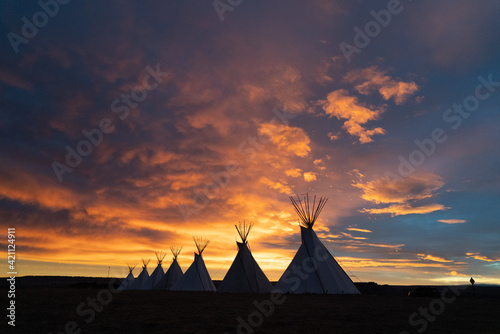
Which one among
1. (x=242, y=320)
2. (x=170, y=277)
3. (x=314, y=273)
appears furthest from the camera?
(x=170, y=277)

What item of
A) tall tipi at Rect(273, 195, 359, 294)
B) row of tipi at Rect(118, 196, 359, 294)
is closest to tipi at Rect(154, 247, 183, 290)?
row of tipi at Rect(118, 196, 359, 294)

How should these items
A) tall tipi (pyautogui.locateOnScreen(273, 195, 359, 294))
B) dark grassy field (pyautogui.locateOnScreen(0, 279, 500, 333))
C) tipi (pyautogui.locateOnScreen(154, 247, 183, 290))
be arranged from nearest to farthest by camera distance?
dark grassy field (pyautogui.locateOnScreen(0, 279, 500, 333)) → tall tipi (pyautogui.locateOnScreen(273, 195, 359, 294)) → tipi (pyautogui.locateOnScreen(154, 247, 183, 290))

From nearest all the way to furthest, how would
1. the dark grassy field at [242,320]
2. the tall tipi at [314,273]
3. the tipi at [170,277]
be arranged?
1. the dark grassy field at [242,320]
2. the tall tipi at [314,273]
3. the tipi at [170,277]

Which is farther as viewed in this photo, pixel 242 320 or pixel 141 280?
pixel 141 280

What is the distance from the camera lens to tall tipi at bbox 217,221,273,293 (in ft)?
71.4

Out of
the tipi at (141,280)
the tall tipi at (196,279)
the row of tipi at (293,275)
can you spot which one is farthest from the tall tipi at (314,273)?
the tipi at (141,280)

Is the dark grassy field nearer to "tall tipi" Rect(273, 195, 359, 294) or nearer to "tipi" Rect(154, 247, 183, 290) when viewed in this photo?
"tall tipi" Rect(273, 195, 359, 294)

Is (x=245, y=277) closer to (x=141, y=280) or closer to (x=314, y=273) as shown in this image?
(x=314, y=273)

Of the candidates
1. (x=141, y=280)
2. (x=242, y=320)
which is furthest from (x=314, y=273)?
(x=141, y=280)

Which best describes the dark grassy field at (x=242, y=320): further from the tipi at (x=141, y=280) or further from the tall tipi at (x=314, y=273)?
the tipi at (x=141, y=280)

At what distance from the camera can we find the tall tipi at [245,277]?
71.4ft

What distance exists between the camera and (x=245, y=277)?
22078 millimetres

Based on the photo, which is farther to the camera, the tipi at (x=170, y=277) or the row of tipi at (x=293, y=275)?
the tipi at (x=170, y=277)

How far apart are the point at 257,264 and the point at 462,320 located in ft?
48.2
